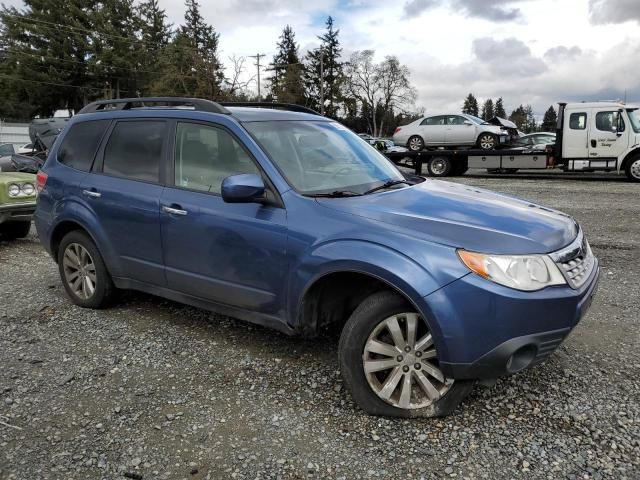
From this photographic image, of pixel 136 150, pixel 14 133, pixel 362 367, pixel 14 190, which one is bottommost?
pixel 362 367

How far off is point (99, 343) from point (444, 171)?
17.1 m

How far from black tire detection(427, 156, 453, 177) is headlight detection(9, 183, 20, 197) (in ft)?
49.7

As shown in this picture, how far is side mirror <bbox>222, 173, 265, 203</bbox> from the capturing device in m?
3.30

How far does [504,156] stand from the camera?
1867cm

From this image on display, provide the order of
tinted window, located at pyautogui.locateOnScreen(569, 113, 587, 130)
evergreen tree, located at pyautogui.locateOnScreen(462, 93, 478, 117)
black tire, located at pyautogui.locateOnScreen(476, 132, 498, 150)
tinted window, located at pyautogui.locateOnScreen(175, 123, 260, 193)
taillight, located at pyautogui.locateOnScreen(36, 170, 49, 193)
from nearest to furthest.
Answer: tinted window, located at pyautogui.locateOnScreen(175, 123, 260, 193) → taillight, located at pyautogui.locateOnScreen(36, 170, 49, 193) → tinted window, located at pyautogui.locateOnScreen(569, 113, 587, 130) → black tire, located at pyautogui.locateOnScreen(476, 132, 498, 150) → evergreen tree, located at pyautogui.locateOnScreen(462, 93, 478, 117)

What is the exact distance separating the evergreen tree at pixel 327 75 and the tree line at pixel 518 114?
28512 millimetres

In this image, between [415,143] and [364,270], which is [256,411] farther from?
[415,143]

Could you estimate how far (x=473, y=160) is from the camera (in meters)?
19.2

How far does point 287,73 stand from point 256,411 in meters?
62.6

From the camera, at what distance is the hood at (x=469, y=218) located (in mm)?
2811

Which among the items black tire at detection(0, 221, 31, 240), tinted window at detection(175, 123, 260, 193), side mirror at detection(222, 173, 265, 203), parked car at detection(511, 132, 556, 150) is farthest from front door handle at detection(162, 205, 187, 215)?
parked car at detection(511, 132, 556, 150)

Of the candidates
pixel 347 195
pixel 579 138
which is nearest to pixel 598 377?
pixel 347 195

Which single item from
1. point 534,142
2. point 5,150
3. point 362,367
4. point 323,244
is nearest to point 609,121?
point 534,142

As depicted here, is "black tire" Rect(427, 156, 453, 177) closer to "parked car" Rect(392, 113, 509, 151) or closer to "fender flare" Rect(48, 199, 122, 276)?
"parked car" Rect(392, 113, 509, 151)
